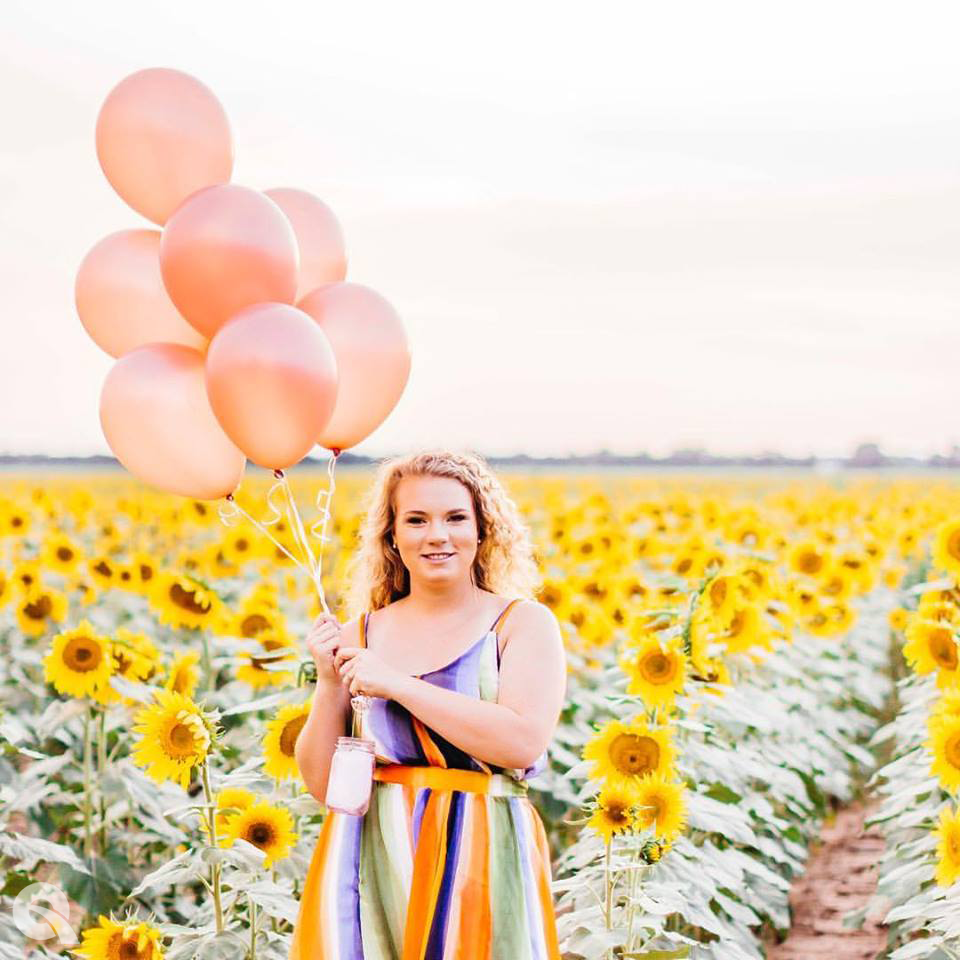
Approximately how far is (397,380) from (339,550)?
7394 millimetres

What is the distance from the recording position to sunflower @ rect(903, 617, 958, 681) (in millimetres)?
4988

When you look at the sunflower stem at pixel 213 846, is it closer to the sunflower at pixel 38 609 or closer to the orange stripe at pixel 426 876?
the orange stripe at pixel 426 876

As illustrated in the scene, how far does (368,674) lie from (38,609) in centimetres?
412

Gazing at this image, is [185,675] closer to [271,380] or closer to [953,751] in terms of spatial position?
[271,380]

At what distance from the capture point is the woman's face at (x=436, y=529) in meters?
2.94

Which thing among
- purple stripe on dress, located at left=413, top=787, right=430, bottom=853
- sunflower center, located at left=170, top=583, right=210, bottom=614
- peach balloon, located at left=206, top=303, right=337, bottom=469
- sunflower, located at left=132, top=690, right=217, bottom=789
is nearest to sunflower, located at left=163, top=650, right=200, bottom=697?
sunflower, located at left=132, top=690, right=217, bottom=789

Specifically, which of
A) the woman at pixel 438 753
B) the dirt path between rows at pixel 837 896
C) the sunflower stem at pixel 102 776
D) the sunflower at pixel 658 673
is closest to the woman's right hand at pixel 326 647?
the woman at pixel 438 753

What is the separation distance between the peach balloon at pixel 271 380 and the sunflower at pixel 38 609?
3.54 metres

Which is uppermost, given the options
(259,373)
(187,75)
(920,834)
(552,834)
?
(187,75)

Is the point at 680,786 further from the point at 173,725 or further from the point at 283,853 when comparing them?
the point at 173,725

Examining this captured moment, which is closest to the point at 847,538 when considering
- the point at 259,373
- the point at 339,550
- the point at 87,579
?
the point at 339,550

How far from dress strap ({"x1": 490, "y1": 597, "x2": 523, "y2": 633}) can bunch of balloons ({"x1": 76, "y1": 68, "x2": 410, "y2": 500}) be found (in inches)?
25.7

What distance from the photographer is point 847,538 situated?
494 inches

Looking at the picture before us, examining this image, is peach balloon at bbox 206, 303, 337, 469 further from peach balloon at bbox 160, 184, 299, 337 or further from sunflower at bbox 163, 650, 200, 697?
sunflower at bbox 163, 650, 200, 697
